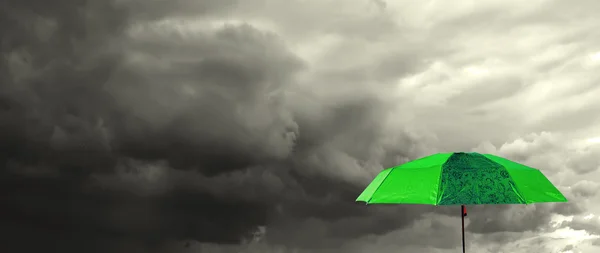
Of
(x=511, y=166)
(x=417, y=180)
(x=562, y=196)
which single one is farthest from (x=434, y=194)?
(x=562, y=196)

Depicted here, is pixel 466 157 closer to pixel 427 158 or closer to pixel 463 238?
pixel 427 158

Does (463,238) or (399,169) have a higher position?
(399,169)

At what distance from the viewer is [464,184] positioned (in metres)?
12.8

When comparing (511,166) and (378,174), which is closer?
(511,166)

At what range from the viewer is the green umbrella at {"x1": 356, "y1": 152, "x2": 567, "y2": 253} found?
41.4ft

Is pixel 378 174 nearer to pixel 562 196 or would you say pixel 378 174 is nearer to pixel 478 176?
pixel 478 176

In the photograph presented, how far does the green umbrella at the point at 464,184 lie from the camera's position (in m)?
12.6

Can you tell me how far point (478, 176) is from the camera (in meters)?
12.8

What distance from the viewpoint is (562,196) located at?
43.6 ft

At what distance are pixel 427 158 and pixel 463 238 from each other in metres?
2.15

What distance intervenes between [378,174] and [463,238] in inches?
91.8

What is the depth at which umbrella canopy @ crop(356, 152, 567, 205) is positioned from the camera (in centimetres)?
1261

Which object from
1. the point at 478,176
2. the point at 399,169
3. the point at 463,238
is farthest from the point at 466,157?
the point at 463,238

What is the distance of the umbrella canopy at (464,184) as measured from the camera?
1261 cm
